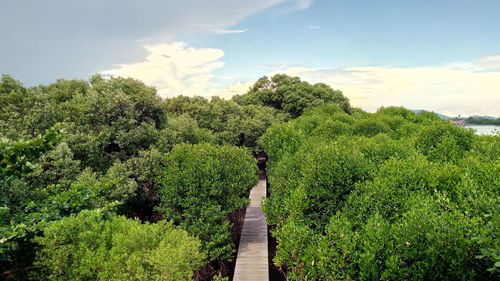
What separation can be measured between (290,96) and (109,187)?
110 feet

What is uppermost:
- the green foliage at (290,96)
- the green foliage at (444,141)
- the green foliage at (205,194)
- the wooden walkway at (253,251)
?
the green foliage at (290,96)

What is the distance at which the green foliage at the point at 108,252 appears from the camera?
8016mm

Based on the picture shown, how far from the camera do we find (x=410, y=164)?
402 inches

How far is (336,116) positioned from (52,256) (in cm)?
2561

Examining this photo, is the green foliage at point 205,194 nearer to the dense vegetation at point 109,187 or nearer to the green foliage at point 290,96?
the dense vegetation at point 109,187

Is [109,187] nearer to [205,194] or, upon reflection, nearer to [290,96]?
[205,194]

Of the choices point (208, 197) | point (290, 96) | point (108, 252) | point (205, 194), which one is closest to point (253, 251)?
point (208, 197)

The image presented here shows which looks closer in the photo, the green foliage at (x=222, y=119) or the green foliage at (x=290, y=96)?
the green foliage at (x=222, y=119)

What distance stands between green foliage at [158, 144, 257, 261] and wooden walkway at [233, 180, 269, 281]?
42.2 inches

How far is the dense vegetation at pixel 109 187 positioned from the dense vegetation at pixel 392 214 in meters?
3.30

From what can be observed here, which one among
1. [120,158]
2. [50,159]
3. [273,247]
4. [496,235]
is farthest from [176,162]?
[496,235]

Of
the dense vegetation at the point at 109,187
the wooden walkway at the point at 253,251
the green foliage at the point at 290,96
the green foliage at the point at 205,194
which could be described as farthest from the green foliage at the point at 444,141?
the green foliage at the point at 290,96

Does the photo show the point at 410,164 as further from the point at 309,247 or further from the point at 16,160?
the point at 16,160

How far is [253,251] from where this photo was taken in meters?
16.1
